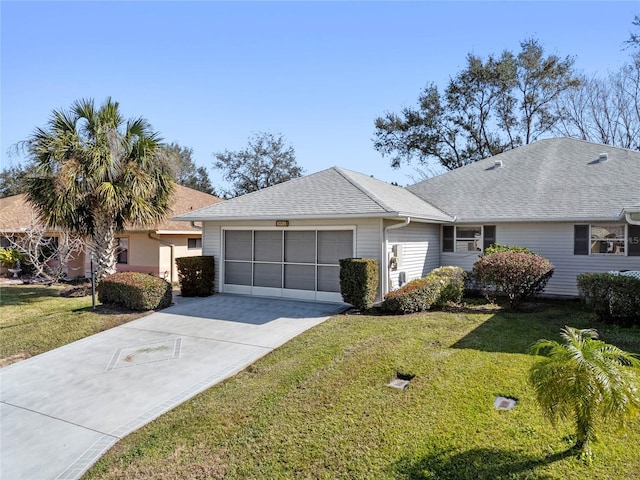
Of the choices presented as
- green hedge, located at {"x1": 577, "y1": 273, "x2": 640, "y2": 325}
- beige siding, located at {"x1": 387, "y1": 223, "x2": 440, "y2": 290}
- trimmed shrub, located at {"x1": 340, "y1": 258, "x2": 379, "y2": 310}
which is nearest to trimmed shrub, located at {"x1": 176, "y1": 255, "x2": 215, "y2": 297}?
trimmed shrub, located at {"x1": 340, "y1": 258, "x2": 379, "y2": 310}

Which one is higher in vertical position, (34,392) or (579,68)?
(579,68)

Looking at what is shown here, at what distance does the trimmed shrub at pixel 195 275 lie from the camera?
41.5ft

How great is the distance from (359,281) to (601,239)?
7808 millimetres

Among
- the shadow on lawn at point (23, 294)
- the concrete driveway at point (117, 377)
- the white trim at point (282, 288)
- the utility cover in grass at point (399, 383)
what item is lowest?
the concrete driveway at point (117, 377)

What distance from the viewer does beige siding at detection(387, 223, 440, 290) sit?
1148 centimetres

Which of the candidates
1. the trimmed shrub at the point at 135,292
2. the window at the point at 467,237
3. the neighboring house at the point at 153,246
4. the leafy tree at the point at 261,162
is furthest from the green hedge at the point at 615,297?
the leafy tree at the point at 261,162

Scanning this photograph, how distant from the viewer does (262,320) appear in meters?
9.78

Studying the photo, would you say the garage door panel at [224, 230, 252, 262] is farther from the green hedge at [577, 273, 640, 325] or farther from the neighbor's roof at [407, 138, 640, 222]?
the green hedge at [577, 273, 640, 325]

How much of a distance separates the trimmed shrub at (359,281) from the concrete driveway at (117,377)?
0.72 metres

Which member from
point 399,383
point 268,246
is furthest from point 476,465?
point 268,246

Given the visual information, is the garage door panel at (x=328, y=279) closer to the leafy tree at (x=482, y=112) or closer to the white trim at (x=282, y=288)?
the white trim at (x=282, y=288)

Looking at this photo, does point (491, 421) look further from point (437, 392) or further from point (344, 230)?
point (344, 230)

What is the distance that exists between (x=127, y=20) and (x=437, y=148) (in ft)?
75.8

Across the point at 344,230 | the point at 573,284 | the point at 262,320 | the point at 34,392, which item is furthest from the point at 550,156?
the point at 34,392
